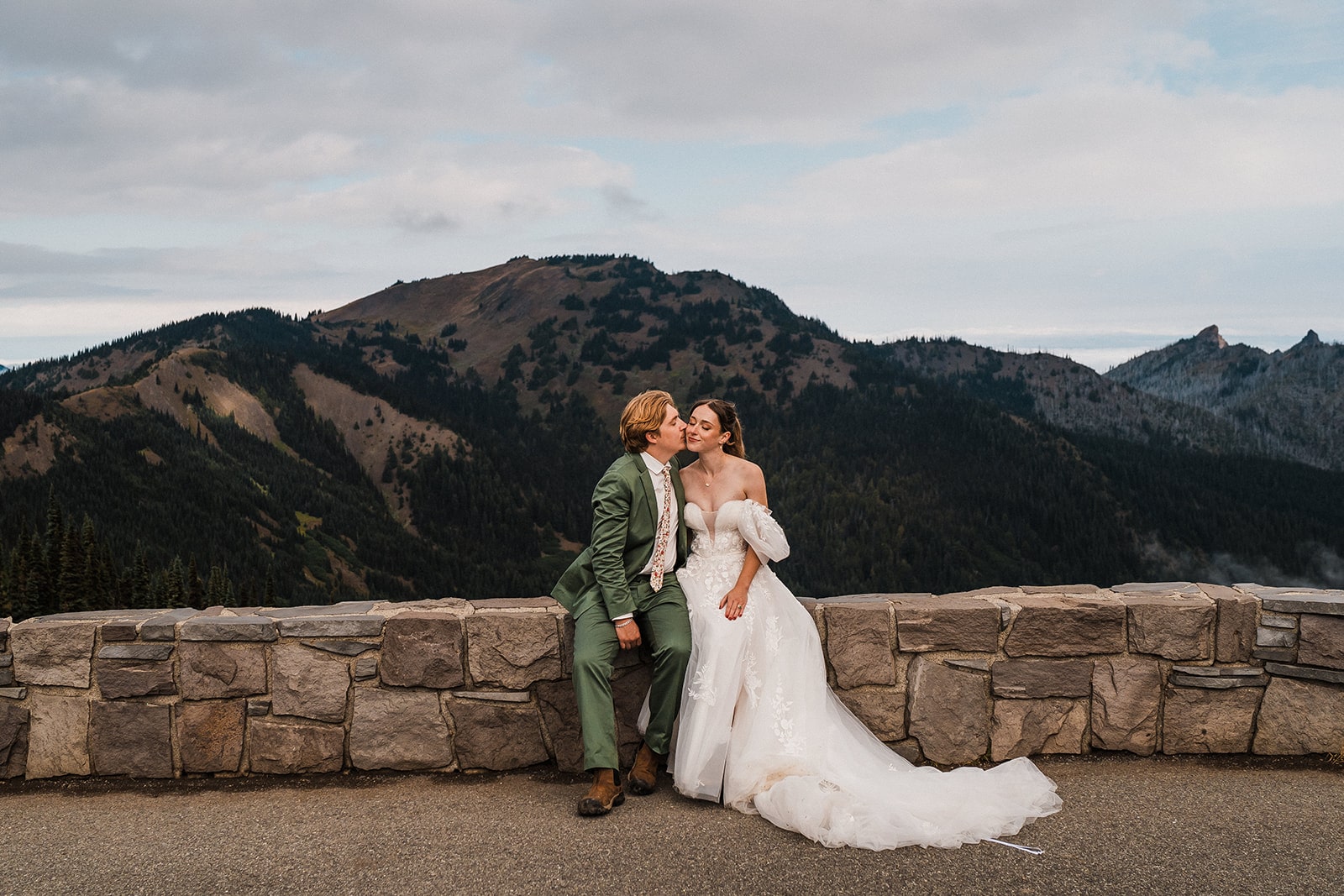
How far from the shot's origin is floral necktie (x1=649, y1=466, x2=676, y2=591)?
16.3ft

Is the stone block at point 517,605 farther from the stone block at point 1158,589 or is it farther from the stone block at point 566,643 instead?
the stone block at point 1158,589

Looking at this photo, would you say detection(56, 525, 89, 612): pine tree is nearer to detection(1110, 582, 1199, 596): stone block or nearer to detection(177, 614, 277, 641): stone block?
detection(177, 614, 277, 641): stone block

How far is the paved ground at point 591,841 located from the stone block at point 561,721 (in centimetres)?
10

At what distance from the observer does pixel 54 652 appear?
4.96 metres

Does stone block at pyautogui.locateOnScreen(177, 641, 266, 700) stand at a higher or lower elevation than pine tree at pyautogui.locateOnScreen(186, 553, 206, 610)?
higher

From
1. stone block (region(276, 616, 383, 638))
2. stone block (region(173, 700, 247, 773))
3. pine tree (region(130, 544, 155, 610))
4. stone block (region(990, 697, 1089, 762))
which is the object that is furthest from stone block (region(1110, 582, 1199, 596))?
pine tree (region(130, 544, 155, 610))

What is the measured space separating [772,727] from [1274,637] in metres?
2.73

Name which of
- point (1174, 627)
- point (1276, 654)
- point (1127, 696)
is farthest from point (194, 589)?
point (1276, 654)

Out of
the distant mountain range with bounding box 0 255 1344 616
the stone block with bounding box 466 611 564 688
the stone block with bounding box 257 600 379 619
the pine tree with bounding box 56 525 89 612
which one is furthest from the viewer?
the distant mountain range with bounding box 0 255 1344 616

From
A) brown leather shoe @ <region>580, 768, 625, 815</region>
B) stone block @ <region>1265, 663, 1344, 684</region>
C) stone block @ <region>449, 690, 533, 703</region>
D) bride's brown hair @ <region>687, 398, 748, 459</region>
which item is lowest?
brown leather shoe @ <region>580, 768, 625, 815</region>

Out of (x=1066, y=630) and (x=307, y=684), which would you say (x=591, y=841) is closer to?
(x=307, y=684)

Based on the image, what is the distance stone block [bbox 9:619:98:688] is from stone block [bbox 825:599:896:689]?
3.85m

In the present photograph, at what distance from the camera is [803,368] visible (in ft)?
583

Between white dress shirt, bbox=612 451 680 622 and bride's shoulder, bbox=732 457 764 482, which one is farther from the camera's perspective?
bride's shoulder, bbox=732 457 764 482
